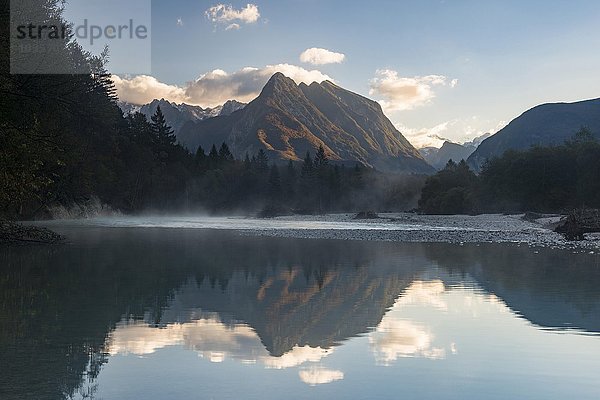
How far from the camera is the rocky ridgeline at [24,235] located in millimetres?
31609

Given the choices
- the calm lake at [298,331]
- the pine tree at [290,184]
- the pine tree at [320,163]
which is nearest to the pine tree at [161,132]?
the pine tree at [290,184]

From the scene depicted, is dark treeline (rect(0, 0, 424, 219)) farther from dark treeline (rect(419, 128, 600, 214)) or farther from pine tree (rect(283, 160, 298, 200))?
dark treeline (rect(419, 128, 600, 214))

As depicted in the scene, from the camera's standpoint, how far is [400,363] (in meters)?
8.88

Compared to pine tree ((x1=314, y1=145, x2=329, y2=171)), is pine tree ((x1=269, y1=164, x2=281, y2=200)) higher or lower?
pine tree ((x1=314, y1=145, x2=329, y2=171))

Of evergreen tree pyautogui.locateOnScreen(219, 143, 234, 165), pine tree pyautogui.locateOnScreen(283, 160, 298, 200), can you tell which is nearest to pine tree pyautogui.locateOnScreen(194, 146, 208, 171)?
evergreen tree pyautogui.locateOnScreen(219, 143, 234, 165)

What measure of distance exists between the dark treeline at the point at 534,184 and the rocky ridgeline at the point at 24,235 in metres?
69.1

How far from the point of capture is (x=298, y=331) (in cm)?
1120

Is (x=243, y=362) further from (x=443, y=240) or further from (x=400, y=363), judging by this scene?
(x=443, y=240)

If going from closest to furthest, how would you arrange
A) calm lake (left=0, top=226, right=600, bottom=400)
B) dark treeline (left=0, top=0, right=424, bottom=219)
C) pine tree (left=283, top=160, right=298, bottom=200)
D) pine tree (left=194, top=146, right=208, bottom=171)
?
calm lake (left=0, top=226, right=600, bottom=400)
dark treeline (left=0, top=0, right=424, bottom=219)
pine tree (left=194, top=146, right=208, bottom=171)
pine tree (left=283, top=160, right=298, bottom=200)

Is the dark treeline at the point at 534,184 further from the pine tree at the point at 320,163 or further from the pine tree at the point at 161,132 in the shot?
the pine tree at the point at 161,132

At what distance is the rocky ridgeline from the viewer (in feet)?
104

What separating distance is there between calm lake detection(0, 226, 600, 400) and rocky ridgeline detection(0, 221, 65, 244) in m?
10.9

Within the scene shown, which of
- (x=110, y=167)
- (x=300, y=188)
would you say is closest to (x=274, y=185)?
(x=300, y=188)

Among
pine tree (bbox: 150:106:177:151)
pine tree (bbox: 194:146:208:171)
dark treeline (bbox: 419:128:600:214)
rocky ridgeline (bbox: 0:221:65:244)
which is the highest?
pine tree (bbox: 150:106:177:151)
